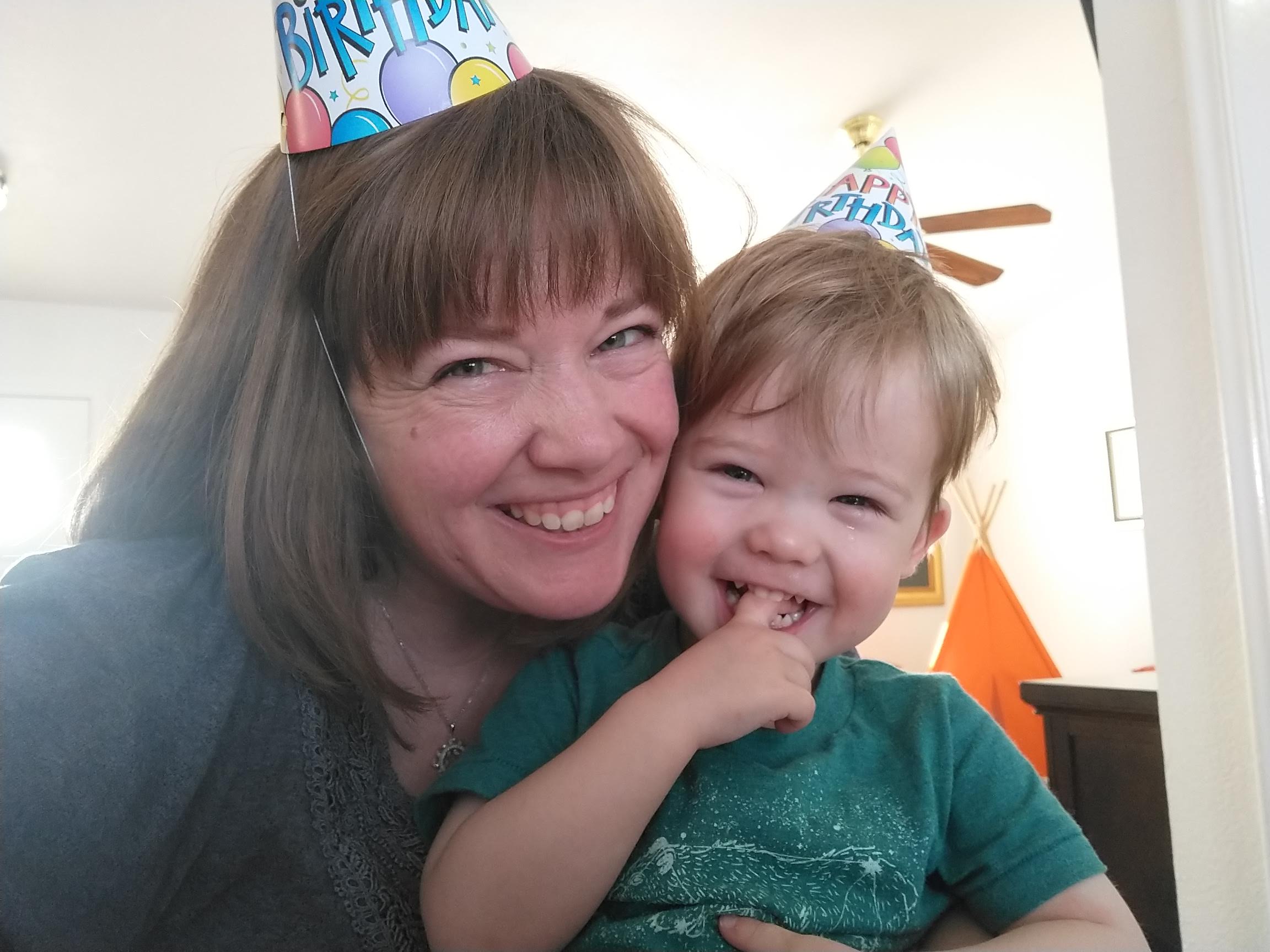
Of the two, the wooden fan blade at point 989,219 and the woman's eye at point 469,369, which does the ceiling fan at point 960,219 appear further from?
the woman's eye at point 469,369

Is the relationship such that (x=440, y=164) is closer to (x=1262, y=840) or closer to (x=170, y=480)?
(x=170, y=480)

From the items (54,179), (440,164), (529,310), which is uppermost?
(54,179)

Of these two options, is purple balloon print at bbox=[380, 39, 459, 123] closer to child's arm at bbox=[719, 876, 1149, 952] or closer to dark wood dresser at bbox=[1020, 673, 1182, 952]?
child's arm at bbox=[719, 876, 1149, 952]

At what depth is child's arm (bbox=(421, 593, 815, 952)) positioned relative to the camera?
59 cm

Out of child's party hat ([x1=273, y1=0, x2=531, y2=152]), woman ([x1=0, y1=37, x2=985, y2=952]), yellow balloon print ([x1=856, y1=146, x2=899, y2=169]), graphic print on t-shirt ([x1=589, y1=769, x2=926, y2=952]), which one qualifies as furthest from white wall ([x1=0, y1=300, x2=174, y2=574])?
yellow balloon print ([x1=856, y1=146, x2=899, y2=169])

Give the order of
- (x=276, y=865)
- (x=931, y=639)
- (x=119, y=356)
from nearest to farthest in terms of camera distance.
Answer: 1. (x=276, y=865)
2. (x=119, y=356)
3. (x=931, y=639)

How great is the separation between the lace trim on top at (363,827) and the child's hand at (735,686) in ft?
0.94

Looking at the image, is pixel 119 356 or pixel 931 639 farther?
pixel 931 639

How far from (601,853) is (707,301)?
50 centimetres

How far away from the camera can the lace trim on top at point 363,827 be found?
0.71 meters

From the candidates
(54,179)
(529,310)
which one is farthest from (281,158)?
(54,179)

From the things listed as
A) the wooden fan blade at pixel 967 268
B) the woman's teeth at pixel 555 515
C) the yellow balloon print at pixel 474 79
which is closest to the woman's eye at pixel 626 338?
the woman's teeth at pixel 555 515

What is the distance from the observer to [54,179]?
1.15 meters

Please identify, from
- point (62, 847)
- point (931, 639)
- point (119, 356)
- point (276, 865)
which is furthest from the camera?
point (931, 639)
